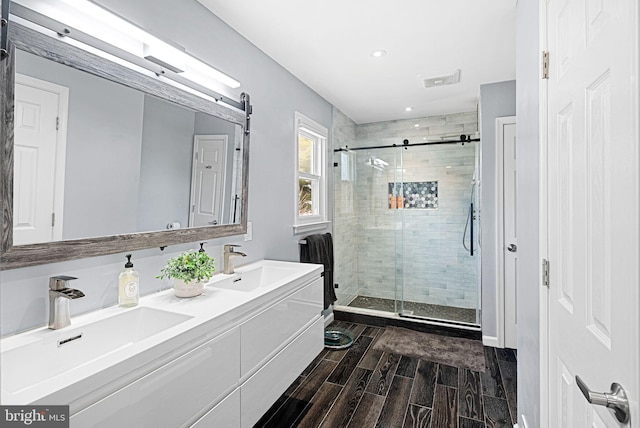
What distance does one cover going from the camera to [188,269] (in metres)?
1.62

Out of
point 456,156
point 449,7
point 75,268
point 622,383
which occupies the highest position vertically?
point 449,7

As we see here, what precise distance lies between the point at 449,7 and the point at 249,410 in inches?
97.7

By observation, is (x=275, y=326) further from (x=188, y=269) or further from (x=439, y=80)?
(x=439, y=80)

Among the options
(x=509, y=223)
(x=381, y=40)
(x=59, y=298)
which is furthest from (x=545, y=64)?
(x=509, y=223)

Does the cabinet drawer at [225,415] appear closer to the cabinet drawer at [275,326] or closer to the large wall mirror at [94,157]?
the cabinet drawer at [275,326]

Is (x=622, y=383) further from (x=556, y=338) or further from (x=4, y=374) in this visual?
(x=4, y=374)

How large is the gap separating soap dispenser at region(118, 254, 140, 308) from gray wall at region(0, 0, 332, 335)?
5 cm

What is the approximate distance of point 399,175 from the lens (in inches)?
161

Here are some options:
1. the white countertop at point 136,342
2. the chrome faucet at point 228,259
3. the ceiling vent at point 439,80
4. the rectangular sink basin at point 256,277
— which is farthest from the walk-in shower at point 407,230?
the white countertop at point 136,342

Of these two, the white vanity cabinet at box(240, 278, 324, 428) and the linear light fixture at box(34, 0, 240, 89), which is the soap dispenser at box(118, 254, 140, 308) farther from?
the linear light fixture at box(34, 0, 240, 89)

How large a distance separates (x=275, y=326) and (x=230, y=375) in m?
0.40

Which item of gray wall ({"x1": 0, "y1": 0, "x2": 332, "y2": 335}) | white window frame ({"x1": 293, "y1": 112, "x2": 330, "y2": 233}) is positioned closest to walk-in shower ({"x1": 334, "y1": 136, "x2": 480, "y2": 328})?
white window frame ({"x1": 293, "y1": 112, "x2": 330, "y2": 233})

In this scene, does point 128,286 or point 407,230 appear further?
point 407,230

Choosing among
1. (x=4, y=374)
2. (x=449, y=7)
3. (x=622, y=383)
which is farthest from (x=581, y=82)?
(x=4, y=374)
